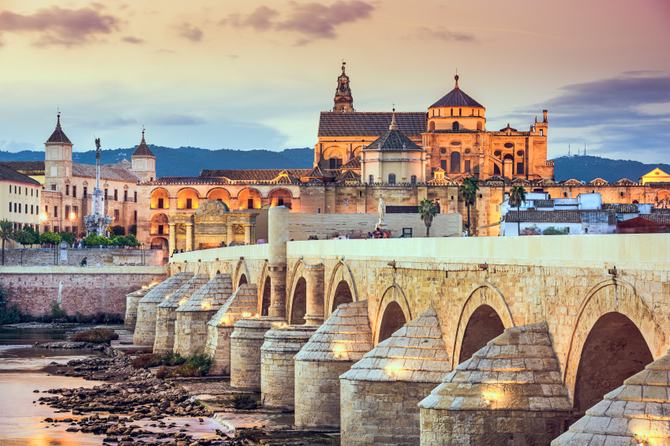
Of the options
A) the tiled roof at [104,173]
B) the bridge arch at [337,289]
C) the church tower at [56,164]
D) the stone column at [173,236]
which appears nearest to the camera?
the bridge arch at [337,289]

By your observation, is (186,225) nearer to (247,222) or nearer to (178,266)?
(247,222)

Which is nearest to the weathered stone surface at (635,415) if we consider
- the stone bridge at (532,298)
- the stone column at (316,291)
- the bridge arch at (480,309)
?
the stone bridge at (532,298)

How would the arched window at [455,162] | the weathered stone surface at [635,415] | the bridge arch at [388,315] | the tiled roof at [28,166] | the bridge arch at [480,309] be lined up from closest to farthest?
the weathered stone surface at [635,415], the bridge arch at [480,309], the bridge arch at [388,315], the arched window at [455,162], the tiled roof at [28,166]

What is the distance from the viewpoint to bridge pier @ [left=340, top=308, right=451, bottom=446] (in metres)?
17.3

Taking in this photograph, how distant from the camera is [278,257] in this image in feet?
105

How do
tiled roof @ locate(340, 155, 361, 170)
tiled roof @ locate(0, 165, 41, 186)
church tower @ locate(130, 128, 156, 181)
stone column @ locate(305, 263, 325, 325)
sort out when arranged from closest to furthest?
stone column @ locate(305, 263, 325, 325)
tiled roof @ locate(0, 165, 41, 186)
tiled roof @ locate(340, 155, 361, 170)
church tower @ locate(130, 128, 156, 181)

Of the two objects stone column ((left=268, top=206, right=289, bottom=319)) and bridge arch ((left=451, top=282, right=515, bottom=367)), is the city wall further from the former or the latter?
stone column ((left=268, top=206, right=289, bottom=319))

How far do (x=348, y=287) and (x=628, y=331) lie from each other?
14.4 m

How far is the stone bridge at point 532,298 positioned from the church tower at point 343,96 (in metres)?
93.5

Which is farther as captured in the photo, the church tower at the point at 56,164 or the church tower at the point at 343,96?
the church tower at the point at 343,96

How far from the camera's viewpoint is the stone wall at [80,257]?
254ft

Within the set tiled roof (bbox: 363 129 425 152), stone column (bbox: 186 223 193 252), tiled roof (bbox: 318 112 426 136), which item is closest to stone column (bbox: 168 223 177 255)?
stone column (bbox: 186 223 193 252)

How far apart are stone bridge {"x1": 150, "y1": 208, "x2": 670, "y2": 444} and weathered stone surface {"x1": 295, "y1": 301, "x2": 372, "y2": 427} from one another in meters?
0.08

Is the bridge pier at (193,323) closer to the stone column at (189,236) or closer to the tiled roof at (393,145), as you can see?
the stone column at (189,236)
